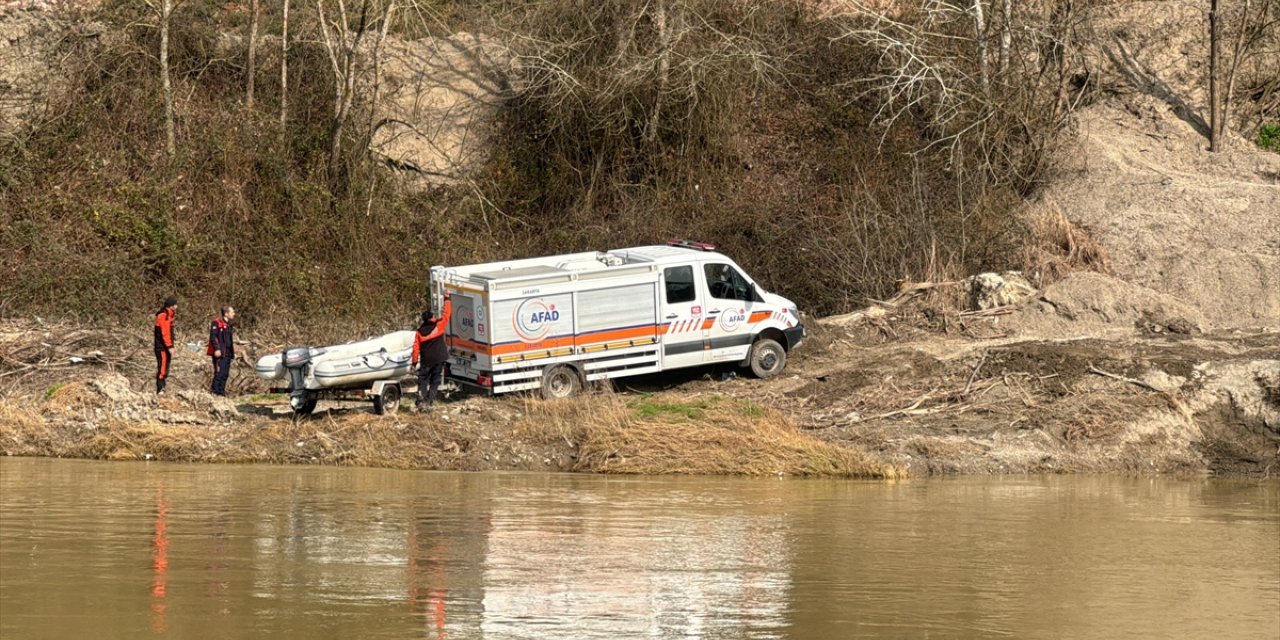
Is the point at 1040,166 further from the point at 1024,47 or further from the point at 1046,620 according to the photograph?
the point at 1046,620

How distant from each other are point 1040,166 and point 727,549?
18771 millimetres

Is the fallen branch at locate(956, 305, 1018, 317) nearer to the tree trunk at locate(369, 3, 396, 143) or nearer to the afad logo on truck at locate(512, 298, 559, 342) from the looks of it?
the afad logo on truck at locate(512, 298, 559, 342)

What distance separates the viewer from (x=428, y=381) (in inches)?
874

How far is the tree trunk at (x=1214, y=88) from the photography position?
32.6 meters

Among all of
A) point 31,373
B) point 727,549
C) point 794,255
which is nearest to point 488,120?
point 794,255

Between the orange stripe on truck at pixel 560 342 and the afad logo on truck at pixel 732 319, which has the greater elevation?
the afad logo on truck at pixel 732 319

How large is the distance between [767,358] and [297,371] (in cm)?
719

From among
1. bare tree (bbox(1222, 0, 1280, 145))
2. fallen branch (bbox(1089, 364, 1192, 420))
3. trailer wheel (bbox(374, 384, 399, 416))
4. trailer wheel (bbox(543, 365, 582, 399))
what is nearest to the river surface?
trailer wheel (bbox(374, 384, 399, 416))

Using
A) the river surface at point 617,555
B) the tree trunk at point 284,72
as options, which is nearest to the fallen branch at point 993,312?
the river surface at point 617,555

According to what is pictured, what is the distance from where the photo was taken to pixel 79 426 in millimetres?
21500

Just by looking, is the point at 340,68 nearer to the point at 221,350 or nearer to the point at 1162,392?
the point at 221,350

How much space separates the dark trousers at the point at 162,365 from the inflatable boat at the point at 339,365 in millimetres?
1998

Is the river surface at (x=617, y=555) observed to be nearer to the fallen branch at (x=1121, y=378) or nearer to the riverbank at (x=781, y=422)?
the riverbank at (x=781, y=422)

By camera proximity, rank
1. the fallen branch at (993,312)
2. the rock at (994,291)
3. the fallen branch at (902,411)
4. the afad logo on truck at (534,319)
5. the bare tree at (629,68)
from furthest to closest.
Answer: the bare tree at (629,68) → the rock at (994,291) → the fallen branch at (993,312) → the afad logo on truck at (534,319) → the fallen branch at (902,411)
